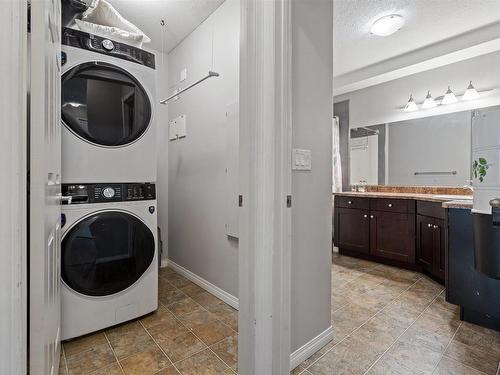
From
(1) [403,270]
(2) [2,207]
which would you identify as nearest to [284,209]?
(2) [2,207]

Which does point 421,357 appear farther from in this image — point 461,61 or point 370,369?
point 461,61

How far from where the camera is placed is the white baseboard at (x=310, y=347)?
1.41m

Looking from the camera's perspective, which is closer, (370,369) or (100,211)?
(370,369)

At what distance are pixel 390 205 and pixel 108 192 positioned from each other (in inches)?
115

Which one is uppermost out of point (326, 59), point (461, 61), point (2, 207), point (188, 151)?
point (461, 61)

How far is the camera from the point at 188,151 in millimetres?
2723

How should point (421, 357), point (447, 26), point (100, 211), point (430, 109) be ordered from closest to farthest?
point (421, 357) < point (100, 211) < point (447, 26) < point (430, 109)

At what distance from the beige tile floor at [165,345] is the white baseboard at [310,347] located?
325 mm

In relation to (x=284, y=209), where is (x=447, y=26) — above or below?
above

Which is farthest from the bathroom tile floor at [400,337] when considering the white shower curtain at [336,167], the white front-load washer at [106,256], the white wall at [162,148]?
the white wall at [162,148]

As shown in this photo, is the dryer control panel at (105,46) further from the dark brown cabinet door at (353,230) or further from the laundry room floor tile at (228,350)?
the dark brown cabinet door at (353,230)

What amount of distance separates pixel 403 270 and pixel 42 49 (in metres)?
3.52

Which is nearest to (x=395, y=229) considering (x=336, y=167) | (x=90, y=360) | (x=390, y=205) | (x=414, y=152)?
(x=390, y=205)

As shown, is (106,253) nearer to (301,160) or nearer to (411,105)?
(301,160)
